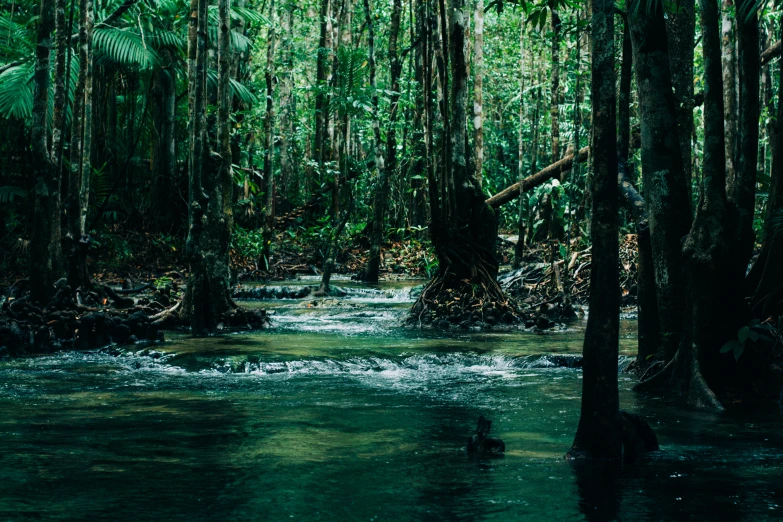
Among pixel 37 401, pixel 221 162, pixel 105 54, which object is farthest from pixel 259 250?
pixel 37 401

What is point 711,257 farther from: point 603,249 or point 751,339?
point 603,249

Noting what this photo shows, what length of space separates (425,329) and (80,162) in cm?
565

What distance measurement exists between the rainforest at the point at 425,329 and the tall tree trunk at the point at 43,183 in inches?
1.2

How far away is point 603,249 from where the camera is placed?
542 centimetres

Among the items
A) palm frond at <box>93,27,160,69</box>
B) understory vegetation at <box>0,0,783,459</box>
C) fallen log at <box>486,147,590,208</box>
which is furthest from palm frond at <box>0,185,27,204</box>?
fallen log at <box>486,147,590,208</box>

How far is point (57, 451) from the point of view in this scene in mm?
6188

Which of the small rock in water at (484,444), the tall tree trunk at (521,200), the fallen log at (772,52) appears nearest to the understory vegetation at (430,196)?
the tall tree trunk at (521,200)

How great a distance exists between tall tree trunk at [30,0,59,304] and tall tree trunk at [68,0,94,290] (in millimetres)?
832

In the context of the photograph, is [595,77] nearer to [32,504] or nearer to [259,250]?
[32,504]

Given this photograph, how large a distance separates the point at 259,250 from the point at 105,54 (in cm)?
563

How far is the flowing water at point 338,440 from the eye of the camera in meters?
4.97

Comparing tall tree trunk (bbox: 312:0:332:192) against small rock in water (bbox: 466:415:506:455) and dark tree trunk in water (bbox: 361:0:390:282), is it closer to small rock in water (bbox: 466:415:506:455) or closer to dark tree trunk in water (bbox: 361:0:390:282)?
dark tree trunk in water (bbox: 361:0:390:282)

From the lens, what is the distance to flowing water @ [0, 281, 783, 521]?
4.97 metres

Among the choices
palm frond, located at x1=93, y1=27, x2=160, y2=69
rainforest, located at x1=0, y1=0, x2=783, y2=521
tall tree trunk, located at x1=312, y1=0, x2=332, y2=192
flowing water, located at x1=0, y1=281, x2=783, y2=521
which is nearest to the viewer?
flowing water, located at x1=0, y1=281, x2=783, y2=521
